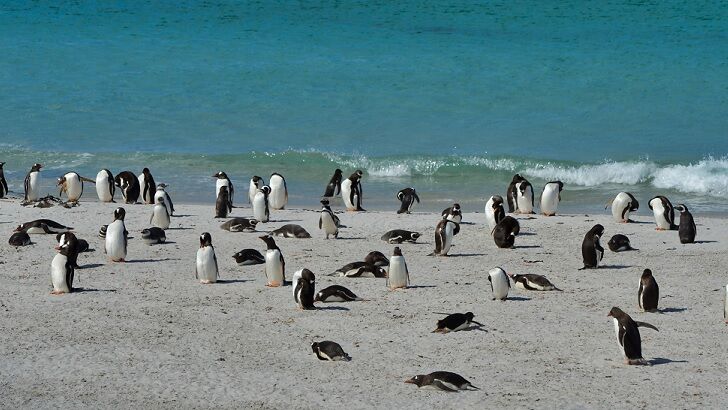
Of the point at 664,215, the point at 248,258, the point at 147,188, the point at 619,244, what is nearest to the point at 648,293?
the point at 619,244

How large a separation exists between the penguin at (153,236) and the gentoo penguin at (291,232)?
145cm

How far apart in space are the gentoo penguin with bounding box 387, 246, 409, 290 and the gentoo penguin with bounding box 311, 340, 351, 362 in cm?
267

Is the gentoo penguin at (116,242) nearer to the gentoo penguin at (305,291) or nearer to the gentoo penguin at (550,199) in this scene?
the gentoo penguin at (305,291)

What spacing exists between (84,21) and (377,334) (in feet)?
125

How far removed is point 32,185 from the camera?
1980 centimetres

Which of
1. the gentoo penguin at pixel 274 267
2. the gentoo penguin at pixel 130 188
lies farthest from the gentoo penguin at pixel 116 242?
the gentoo penguin at pixel 130 188

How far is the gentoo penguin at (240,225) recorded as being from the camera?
17.0m

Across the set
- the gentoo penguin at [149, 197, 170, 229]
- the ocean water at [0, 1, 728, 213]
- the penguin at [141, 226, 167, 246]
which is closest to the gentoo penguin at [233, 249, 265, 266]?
the penguin at [141, 226, 167, 246]

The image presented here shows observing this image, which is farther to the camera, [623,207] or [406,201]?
[406,201]

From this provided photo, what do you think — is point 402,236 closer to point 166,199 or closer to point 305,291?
point 166,199

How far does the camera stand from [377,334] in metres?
11.6

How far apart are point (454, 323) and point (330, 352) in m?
1.41

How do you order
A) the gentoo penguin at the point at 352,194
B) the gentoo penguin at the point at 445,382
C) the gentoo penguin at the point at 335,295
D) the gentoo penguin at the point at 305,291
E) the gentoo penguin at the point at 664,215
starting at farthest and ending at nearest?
1. the gentoo penguin at the point at 352,194
2. the gentoo penguin at the point at 664,215
3. the gentoo penguin at the point at 335,295
4. the gentoo penguin at the point at 305,291
5. the gentoo penguin at the point at 445,382

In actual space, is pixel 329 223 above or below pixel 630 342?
above
